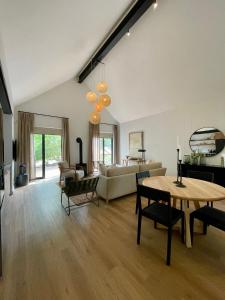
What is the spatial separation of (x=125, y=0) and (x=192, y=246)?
15.1ft

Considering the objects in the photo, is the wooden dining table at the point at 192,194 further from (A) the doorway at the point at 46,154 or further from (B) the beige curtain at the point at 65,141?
(A) the doorway at the point at 46,154

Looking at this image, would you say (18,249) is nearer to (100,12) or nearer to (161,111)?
(100,12)

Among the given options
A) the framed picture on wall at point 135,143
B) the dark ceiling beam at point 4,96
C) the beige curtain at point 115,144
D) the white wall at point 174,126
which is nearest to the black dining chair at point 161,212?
the dark ceiling beam at point 4,96

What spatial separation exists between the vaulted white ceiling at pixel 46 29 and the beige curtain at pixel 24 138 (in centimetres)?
190

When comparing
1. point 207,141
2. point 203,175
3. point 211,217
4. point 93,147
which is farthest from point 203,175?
point 93,147

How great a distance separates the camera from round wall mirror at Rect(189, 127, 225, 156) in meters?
4.36

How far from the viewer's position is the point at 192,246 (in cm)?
206

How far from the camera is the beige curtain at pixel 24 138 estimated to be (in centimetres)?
554

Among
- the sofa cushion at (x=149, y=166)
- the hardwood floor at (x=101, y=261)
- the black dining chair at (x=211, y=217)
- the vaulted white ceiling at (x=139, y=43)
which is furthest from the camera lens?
the sofa cushion at (x=149, y=166)

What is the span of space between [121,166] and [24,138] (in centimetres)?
418

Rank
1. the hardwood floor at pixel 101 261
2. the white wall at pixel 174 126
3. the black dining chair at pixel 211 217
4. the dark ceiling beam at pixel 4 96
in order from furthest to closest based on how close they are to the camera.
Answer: the white wall at pixel 174 126 < the dark ceiling beam at pixel 4 96 < the black dining chair at pixel 211 217 < the hardwood floor at pixel 101 261

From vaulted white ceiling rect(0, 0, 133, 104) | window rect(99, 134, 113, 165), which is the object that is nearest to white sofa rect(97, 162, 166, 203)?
vaulted white ceiling rect(0, 0, 133, 104)

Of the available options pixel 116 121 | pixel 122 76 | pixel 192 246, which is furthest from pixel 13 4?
pixel 116 121

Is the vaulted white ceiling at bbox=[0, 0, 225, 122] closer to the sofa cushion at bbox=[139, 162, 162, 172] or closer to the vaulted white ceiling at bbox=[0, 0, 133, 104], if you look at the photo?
the vaulted white ceiling at bbox=[0, 0, 133, 104]
